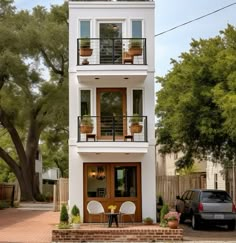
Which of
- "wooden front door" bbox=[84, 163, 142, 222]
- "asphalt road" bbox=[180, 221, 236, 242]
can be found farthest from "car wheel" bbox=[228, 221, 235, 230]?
"wooden front door" bbox=[84, 163, 142, 222]

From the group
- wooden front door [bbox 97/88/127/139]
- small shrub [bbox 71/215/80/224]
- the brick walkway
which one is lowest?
the brick walkway

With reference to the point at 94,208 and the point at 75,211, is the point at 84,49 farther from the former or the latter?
the point at 75,211

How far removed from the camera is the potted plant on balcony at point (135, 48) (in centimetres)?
2231

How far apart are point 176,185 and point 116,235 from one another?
19.5 meters

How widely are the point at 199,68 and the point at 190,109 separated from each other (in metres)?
2.06

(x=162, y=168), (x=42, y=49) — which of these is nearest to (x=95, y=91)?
(x=42, y=49)

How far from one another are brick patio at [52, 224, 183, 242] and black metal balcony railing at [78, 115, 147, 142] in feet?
14.4

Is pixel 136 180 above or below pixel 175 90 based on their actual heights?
below

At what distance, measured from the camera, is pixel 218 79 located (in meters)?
27.1

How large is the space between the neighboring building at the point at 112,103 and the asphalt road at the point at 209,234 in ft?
6.17

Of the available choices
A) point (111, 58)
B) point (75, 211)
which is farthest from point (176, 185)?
point (75, 211)

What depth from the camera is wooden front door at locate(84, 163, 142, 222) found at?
74.0ft

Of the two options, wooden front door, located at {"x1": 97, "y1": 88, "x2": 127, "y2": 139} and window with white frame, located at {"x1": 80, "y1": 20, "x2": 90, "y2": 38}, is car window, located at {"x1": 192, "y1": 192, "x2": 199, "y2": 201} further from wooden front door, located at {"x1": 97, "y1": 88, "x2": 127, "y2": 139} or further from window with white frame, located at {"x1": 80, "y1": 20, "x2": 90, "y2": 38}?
window with white frame, located at {"x1": 80, "y1": 20, "x2": 90, "y2": 38}

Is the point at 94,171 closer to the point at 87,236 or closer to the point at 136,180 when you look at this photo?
the point at 136,180
